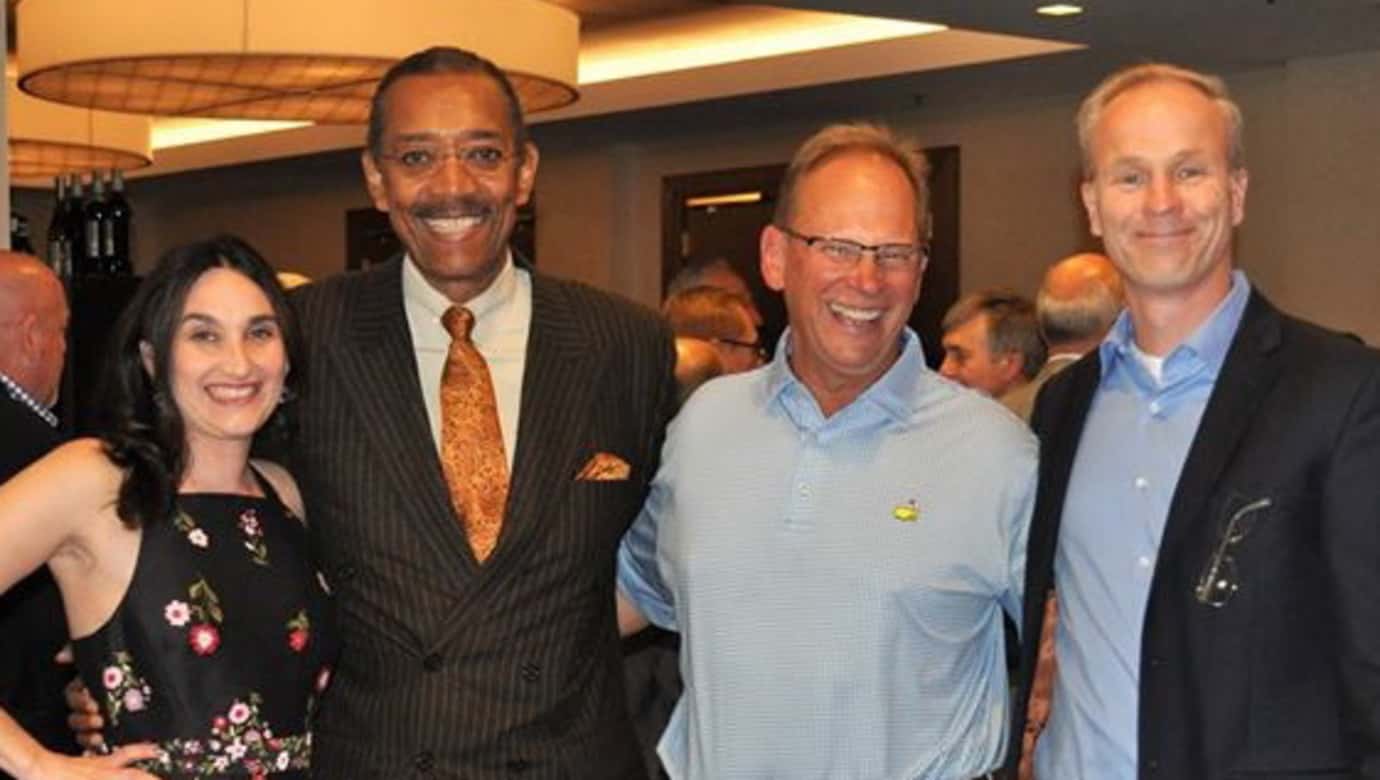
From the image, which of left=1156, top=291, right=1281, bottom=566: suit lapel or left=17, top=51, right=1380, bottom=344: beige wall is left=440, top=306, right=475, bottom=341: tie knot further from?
left=17, top=51, right=1380, bottom=344: beige wall

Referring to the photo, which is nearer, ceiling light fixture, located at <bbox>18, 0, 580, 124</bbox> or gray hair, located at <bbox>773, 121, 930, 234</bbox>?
gray hair, located at <bbox>773, 121, 930, 234</bbox>

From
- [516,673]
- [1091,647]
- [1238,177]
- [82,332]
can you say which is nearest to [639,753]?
[516,673]

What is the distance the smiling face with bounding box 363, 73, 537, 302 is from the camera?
2861 mm

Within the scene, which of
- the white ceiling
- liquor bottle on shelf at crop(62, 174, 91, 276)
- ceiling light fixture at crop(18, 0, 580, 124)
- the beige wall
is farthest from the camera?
the beige wall

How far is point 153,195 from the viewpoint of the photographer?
16.4 m

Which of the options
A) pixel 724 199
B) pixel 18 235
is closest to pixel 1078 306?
pixel 18 235

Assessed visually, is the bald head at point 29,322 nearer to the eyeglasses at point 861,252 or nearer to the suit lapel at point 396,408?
the suit lapel at point 396,408

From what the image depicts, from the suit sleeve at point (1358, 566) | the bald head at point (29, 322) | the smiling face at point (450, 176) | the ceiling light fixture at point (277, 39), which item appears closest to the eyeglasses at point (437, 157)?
the smiling face at point (450, 176)

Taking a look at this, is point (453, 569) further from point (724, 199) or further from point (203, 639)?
point (724, 199)

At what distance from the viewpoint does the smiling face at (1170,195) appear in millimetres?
2381

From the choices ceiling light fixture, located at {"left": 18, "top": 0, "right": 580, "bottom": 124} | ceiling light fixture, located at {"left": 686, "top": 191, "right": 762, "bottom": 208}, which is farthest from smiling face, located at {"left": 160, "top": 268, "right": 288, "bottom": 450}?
ceiling light fixture, located at {"left": 686, "top": 191, "right": 762, "bottom": 208}

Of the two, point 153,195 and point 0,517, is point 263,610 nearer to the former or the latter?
point 0,517

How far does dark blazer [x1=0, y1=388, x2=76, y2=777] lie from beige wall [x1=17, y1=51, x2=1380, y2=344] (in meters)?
6.78

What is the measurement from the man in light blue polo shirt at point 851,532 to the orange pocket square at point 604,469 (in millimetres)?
124
